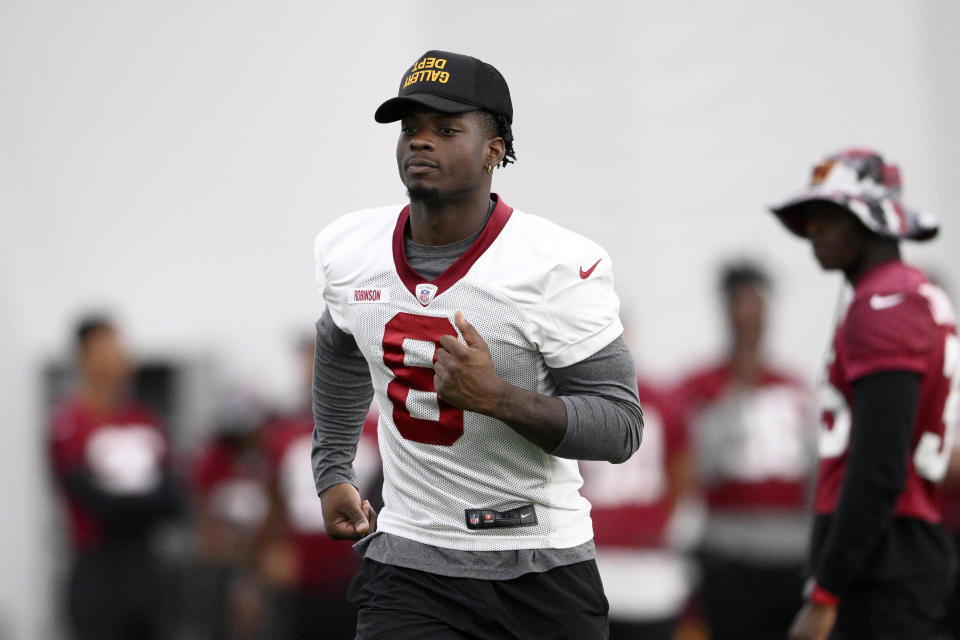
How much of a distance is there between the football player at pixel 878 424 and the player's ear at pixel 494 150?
4.08 ft

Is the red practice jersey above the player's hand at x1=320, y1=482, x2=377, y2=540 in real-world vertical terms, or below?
below

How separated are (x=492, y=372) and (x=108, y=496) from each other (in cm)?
477

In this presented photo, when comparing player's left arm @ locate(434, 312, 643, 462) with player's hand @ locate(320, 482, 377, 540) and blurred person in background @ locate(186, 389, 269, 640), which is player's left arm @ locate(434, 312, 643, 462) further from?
blurred person in background @ locate(186, 389, 269, 640)

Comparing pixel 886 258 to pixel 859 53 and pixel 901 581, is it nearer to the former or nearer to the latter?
pixel 901 581

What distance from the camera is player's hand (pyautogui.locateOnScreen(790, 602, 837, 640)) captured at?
13.2ft

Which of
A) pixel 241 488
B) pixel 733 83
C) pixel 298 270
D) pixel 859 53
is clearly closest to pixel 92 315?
pixel 241 488

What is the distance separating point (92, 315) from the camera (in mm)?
8039

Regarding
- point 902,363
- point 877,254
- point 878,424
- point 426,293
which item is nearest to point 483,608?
point 426,293

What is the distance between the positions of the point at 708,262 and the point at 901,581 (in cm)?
733

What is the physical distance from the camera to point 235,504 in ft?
27.7

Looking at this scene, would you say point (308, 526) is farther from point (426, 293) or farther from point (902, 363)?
point (426, 293)

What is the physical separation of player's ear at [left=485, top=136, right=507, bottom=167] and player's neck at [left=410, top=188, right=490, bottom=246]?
68 mm

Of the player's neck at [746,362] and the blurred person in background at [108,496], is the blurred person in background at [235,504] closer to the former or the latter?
the blurred person in background at [108,496]

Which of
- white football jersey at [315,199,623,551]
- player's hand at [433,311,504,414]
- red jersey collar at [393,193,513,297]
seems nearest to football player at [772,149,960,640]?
white football jersey at [315,199,623,551]
